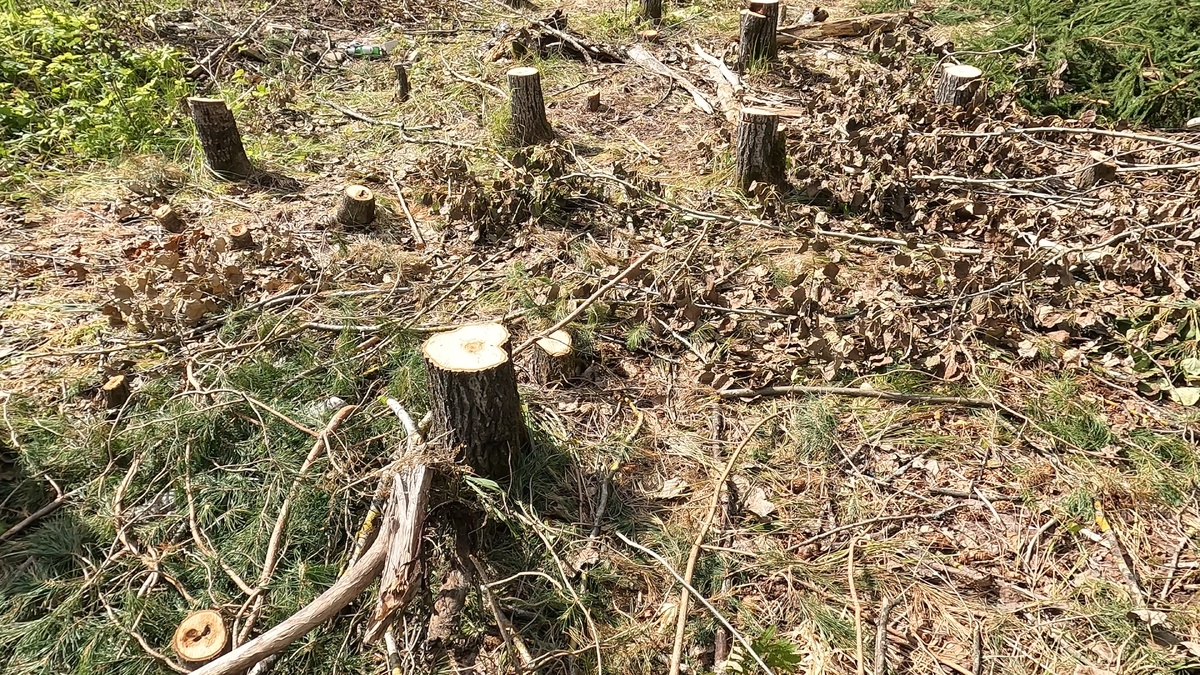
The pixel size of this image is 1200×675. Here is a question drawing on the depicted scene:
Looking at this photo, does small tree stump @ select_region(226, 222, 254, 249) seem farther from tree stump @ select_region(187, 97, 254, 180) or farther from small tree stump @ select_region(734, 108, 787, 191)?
small tree stump @ select_region(734, 108, 787, 191)

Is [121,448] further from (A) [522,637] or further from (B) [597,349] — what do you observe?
(B) [597,349]

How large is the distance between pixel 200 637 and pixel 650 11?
7287mm

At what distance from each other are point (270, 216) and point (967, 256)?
14.2 ft

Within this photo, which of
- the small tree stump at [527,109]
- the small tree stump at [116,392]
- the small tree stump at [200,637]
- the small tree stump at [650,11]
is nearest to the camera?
the small tree stump at [200,637]

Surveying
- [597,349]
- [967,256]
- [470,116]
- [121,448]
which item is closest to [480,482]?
[597,349]

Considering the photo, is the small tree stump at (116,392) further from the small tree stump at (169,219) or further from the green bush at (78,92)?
the green bush at (78,92)

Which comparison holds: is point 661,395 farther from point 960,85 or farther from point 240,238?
point 960,85

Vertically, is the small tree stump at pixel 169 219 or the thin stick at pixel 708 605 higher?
the small tree stump at pixel 169 219

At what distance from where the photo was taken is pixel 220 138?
4898 mm

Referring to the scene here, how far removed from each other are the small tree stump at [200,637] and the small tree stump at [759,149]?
381cm

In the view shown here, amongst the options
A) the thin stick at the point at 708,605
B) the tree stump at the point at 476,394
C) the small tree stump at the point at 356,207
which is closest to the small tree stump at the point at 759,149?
the small tree stump at the point at 356,207

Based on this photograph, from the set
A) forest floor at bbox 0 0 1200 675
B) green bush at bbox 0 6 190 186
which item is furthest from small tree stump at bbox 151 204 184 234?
green bush at bbox 0 6 190 186

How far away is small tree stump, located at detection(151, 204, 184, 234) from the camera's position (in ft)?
14.4

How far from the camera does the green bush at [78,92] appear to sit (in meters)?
5.16
